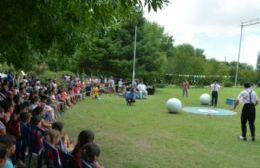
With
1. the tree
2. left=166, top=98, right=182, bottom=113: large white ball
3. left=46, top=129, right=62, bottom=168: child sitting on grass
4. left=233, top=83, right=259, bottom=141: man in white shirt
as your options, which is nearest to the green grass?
left=166, top=98, right=182, bottom=113: large white ball

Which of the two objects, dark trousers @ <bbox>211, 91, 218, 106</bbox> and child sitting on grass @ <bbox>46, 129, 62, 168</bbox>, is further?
dark trousers @ <bbox>211, 91, 218, 106</bbox>

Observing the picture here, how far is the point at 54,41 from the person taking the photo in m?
10.4

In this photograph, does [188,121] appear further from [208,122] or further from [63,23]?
[63,23]

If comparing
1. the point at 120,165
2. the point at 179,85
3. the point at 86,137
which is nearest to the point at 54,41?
the point at 120,165

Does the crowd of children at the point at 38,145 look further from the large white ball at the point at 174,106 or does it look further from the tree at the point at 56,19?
the large white ball at the point at 174,106

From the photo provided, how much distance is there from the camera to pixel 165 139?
1295 centimetres

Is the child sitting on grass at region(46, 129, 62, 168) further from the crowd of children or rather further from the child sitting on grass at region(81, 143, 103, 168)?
the child sitting on grass at region(81, 143, 103, 168)

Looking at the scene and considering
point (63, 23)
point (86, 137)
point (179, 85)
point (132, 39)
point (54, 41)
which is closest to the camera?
point (86, 137)

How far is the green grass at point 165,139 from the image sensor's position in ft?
32.7

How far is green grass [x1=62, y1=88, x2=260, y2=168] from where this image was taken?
996 cm

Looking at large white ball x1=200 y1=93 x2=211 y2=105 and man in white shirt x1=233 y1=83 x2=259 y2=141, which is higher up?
man in white shirt x1=233 y1=83 x2=259 y2=141

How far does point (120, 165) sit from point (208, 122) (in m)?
9.15

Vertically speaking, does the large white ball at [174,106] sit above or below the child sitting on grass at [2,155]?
below

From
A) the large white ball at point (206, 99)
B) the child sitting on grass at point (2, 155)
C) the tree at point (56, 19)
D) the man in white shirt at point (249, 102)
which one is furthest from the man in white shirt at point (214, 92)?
the child sitting on grass at point (2, 155)
